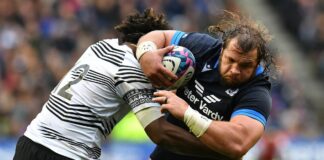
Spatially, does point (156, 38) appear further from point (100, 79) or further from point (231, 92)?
point (231, 92)

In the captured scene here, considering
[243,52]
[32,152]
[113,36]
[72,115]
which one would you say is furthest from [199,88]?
[113,36]

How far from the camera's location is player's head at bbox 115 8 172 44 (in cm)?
649

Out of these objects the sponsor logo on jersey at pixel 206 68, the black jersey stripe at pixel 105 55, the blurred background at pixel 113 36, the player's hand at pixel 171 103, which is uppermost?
the black jersey stripe at pixel 105 55

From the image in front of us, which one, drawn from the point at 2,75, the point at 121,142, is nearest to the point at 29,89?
the point at 2,75

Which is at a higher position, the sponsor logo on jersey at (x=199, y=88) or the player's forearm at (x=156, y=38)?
the player's forearm at (x=156, y=38)

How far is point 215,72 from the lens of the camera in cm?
634

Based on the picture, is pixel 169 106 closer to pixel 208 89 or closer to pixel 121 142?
pixel 208 89

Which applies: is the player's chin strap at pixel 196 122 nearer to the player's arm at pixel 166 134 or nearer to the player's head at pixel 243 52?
the player's arm at pixel 166 134

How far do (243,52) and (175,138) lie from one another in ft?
2.40

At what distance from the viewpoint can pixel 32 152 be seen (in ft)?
20.6

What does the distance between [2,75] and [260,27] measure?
867 centimetres

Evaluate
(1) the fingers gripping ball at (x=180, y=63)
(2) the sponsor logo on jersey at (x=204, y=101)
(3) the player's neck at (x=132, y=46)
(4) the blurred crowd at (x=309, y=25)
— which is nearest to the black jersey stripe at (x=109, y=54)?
(3) the player's neck at (x=132, y=46)

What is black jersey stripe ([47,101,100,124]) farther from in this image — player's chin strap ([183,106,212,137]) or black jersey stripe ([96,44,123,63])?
player's chin strap ([183,106,212,137])

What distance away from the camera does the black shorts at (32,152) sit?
245 inches
